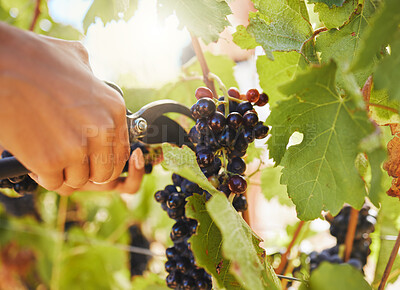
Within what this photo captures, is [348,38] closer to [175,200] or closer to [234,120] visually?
[234,120]

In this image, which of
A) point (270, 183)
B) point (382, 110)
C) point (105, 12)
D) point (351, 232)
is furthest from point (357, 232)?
point (105, 12)

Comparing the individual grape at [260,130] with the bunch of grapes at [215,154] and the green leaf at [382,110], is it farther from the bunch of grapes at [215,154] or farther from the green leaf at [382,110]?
the green leaf at [382,110]

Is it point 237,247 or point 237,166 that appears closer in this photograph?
point 237,247

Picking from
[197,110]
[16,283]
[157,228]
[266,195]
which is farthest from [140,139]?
[16,283]

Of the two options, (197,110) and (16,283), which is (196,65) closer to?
(197,110)

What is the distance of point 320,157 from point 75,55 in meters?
0.30

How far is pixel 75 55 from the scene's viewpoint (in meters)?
0.35

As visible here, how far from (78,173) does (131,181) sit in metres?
0.20

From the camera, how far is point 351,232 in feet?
2.01

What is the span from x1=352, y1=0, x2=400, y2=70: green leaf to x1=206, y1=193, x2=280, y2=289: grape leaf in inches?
6.6

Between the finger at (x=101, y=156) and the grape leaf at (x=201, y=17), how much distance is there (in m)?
0.19

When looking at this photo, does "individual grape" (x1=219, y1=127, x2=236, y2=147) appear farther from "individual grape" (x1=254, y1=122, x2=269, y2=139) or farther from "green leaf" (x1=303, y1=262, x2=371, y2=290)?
"green leaf" (x1=303, y1=262, x2=371, y2=290)

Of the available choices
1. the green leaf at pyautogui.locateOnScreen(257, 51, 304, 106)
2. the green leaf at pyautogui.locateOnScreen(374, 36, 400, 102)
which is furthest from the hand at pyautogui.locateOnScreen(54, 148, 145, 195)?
the green leaf at pyautogui.locateOnScreen(374, 36, 400, 102)

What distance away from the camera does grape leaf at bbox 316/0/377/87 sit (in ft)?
1.25
